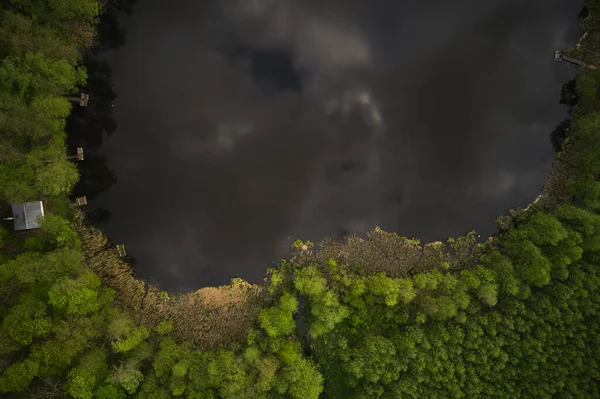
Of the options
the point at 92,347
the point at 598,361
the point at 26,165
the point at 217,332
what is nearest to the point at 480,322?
the point at 598,361

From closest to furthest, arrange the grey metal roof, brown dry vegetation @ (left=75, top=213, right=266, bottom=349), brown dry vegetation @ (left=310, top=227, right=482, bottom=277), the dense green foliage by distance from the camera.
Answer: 1. the dense green foliage
2. the grey metal roof
3. brown dry vegetation @ (left=75, top=213, right=266, bottom=349)
4. brown dry vegetation @ (left=310, top=227, right=482, bottom=277)

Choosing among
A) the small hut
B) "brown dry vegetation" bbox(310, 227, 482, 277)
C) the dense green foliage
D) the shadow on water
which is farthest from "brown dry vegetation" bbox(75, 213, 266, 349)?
"brown dry vegetation" bbox(310, 227, 482, 277)

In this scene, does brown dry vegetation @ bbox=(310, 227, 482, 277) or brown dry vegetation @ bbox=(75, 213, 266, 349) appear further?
brown dry vegetation @ bbox=(310, 227, 482, 277)

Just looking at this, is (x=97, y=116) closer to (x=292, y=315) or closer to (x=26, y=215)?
(x=26, y=215)

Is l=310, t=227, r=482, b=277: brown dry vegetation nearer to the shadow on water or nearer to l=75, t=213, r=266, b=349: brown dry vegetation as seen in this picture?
l=75, t=213, r=266, b=349: brown dry vegetation

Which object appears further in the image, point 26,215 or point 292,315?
point 292,315

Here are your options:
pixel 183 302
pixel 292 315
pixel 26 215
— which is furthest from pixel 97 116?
pixel 292 315
